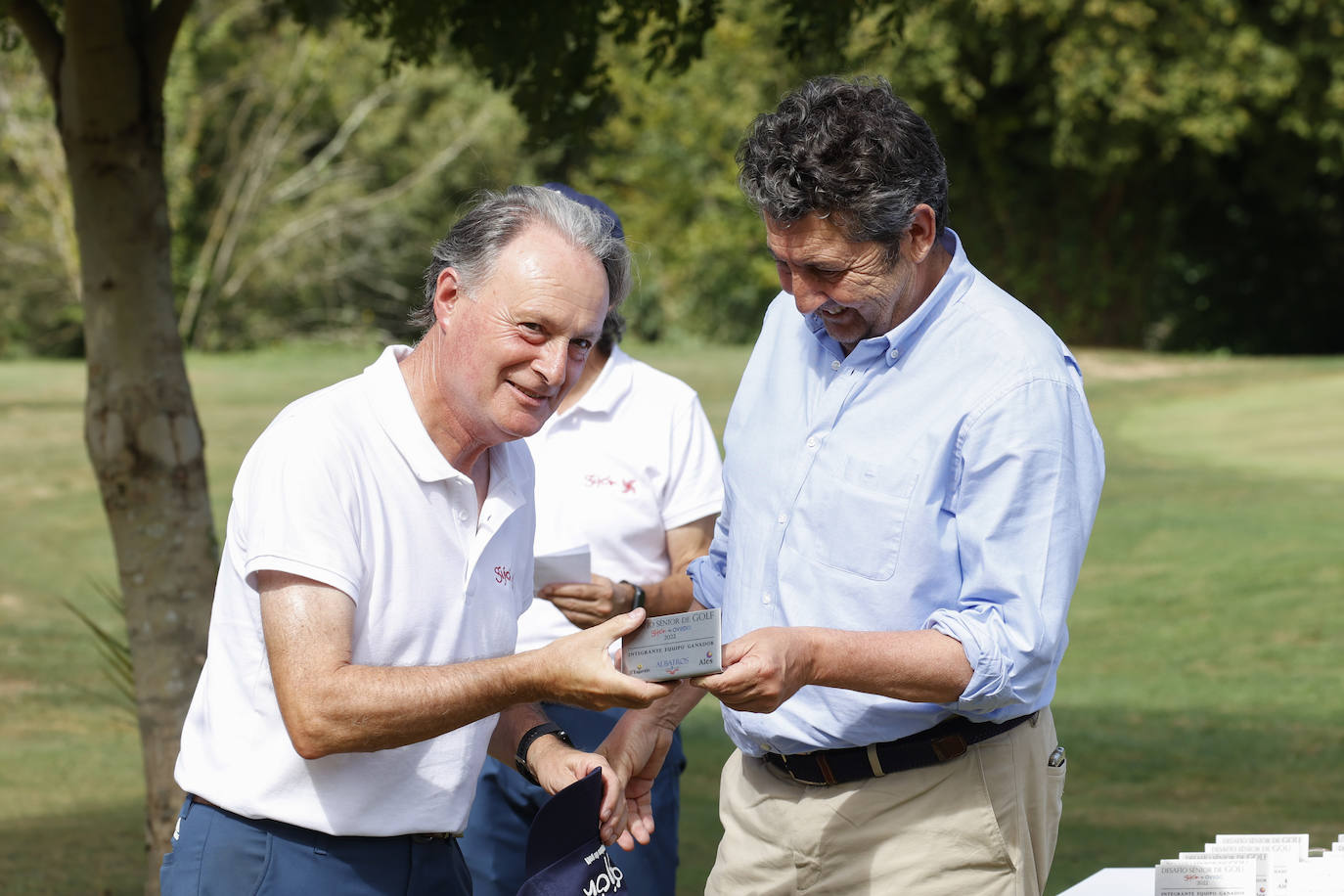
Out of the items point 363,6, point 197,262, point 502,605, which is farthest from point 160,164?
point 197,262

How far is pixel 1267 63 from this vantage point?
24.1 meters

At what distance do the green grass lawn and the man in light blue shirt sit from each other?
3.21 m

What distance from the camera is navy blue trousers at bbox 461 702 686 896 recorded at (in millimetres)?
4125

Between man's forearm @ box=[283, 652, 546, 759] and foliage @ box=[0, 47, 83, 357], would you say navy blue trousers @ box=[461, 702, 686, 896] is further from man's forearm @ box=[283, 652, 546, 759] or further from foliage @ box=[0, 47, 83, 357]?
foliage @ box=[0, 47, 83, 357]

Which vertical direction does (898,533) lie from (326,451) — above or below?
below

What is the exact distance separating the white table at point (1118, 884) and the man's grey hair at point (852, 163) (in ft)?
5.00

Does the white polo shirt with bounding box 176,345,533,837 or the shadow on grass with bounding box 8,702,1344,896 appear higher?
the white polo shirt with bounding box 176,345,533,837

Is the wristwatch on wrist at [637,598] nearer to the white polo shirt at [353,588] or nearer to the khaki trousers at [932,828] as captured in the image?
the khaki trousers at [932,828]

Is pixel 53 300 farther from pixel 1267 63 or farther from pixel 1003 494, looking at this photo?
pixel 1003 494

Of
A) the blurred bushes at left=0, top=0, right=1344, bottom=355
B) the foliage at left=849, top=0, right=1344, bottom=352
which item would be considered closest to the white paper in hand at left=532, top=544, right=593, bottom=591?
the foliage at left=849, top=0, right=1344, bottom=352

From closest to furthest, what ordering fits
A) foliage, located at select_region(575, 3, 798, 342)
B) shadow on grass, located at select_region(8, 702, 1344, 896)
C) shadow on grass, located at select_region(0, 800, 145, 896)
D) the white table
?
the white table < shadow on grass, located at select_region(0, 800, 145, 896) < shadow on grass, located at select_region(8, 702, 1344, 896) < foliage, located at select_region(575, 3, 798, 342)

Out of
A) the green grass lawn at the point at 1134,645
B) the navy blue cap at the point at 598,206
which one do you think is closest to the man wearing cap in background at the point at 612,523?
the navy blue cap at the point at 598,206

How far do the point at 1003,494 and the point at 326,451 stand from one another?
1.20 m

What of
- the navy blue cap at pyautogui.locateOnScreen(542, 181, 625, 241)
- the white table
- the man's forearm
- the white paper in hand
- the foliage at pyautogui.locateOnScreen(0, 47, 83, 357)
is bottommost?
the foliage at pyautogui.locateOnScreen(0, 47, 83, 357)
